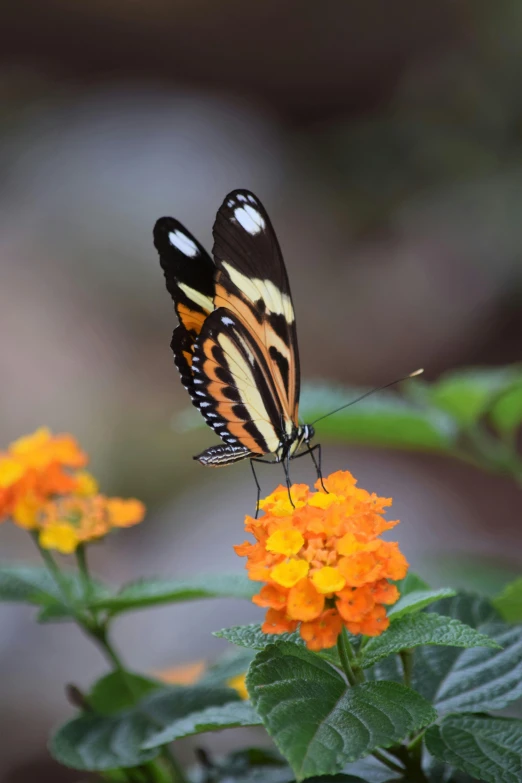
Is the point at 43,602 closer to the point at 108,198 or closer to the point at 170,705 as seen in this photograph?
the point at 170,705

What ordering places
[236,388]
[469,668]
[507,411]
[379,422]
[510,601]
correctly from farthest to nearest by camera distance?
1. [507,411]
2. [379,422]
3. [236,388]
4. [510,601]
5. [469,668]

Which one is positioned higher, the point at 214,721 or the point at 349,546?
the point at 349,546

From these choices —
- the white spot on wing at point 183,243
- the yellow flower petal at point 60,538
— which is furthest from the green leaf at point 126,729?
the white spot on wing at point 183,243

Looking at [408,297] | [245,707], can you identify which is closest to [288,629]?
[245,707]

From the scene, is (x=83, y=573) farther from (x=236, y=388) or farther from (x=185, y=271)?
(x=185, y=271)

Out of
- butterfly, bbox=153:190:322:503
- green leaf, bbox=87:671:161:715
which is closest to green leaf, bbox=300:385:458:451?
butterfly, bbox=153:190:322:503

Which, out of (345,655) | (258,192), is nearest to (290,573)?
(345,655)
